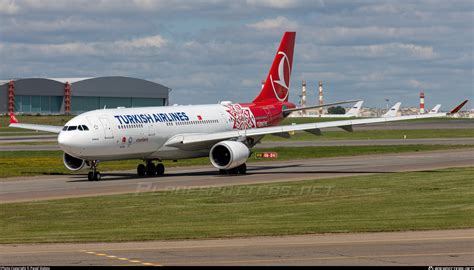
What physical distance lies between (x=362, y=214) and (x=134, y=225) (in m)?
8.12

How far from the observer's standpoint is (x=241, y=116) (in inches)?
2452

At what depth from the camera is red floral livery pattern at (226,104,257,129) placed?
61.8 metres

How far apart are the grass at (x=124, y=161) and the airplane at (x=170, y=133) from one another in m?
2.95

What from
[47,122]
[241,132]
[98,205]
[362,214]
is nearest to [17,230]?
[98,205]

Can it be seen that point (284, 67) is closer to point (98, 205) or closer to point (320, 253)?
point (98, 205)

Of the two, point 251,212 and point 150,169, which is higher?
point 251,212

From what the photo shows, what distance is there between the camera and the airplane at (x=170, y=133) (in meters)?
51.4

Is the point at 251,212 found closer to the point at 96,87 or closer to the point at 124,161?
the point at 124,161

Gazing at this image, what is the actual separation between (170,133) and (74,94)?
110 metres

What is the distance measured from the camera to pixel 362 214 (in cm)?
3366

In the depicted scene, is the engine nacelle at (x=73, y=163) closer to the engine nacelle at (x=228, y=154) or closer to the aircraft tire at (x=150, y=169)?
the aircraft tire at (x=150, y=169)

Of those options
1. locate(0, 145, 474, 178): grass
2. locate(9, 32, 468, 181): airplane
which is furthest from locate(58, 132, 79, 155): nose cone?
locate(0, 145, 474, 178): grass

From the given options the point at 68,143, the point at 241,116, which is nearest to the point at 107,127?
the point at 68,143

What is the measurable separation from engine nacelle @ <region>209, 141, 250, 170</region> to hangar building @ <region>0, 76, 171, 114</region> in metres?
110
